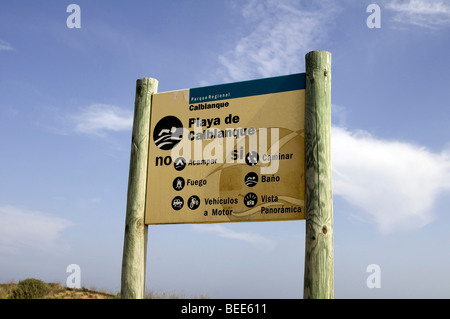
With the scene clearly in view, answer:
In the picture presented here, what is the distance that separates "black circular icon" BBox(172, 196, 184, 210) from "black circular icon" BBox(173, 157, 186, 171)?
497mm

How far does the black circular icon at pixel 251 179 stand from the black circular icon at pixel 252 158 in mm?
175

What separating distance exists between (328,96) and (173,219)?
125 inches

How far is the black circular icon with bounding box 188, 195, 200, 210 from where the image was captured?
7609 mm

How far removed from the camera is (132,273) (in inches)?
308

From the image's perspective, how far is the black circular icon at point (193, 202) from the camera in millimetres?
7609

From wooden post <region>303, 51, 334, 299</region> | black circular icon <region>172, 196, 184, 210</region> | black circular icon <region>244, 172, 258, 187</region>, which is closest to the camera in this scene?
wooden post <region>303, 51, 334, 299</region>

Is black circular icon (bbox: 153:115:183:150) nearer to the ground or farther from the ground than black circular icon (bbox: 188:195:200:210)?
farther from the ground

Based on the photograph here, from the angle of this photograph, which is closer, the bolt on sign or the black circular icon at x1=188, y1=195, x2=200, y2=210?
the bolt on sign

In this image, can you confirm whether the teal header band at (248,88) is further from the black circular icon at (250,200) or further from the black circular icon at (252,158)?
the black circular icon at (250,200)

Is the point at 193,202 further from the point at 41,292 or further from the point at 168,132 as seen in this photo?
the point at 41,292

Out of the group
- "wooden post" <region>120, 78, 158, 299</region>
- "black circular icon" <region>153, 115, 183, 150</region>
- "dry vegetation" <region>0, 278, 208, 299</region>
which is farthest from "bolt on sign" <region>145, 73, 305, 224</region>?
"dry vegetation" <region>0, 278, 208, 299</region>

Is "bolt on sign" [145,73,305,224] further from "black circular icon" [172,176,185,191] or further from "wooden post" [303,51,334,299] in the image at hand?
"wooden post" [303,51,334,299]

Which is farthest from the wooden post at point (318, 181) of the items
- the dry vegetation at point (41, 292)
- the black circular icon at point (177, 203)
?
the dry vegetation at point (41, 292)
